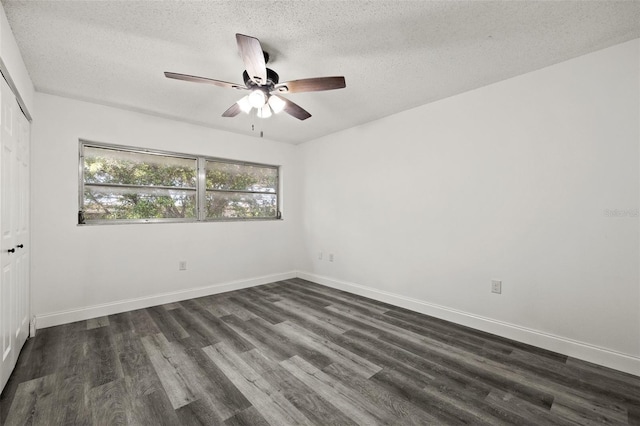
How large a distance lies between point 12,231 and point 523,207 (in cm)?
416

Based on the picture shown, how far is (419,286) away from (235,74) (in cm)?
296

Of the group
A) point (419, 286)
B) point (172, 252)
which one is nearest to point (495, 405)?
point (419, 286)

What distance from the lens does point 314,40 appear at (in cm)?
202

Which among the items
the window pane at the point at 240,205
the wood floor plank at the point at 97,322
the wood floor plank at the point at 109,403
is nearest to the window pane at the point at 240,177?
the window pane at the point at 240,205

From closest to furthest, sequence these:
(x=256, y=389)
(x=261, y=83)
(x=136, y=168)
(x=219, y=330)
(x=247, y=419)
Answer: (x=247, y=419)
(x=256, y=389)
(x=261, y=83)
(x=219, y=330)
(x=136, y=168)

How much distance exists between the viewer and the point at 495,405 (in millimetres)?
1706

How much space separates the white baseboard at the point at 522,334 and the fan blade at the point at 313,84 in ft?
8.39

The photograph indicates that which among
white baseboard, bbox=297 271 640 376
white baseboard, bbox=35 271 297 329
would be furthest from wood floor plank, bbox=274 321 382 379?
white baseboard, bbox=35 271 297 329

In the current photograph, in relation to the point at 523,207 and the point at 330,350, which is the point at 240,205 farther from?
the point at 523,207

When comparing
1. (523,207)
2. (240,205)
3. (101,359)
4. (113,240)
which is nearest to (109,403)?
(101,359)

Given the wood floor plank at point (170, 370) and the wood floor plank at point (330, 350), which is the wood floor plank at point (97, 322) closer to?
the wood floor plank at point (170, 370)

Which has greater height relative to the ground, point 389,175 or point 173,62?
point 173,62

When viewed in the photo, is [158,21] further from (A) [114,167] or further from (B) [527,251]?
(B) [527,251]

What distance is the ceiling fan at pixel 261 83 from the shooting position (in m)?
1.77
